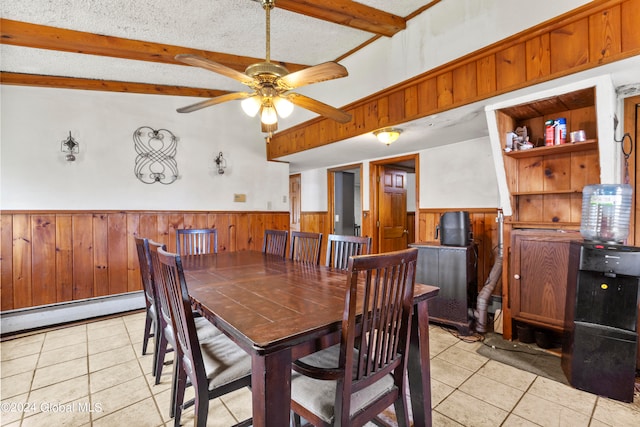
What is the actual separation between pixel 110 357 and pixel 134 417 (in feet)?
3.13

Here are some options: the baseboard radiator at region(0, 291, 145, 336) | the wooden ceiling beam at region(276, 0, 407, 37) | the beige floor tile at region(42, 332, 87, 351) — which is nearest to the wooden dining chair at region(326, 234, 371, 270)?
the wooden ceiling beam at region(276, 0, 407, 37)

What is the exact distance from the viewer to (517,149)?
102 inches

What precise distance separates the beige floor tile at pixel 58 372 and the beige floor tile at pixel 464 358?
9.15 ft

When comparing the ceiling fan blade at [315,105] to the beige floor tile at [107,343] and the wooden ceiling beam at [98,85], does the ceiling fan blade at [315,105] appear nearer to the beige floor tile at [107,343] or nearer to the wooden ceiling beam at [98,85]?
the wooden ceiling beam at [98,85]

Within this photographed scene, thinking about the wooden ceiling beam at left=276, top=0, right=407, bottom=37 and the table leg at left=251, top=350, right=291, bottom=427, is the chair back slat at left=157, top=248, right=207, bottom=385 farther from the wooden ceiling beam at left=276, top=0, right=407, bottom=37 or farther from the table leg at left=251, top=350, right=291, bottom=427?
the wooden ceiling beam at left=276, top=0, right=407, bottom=37

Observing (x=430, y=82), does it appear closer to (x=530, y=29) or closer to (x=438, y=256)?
(x=530, y=29)

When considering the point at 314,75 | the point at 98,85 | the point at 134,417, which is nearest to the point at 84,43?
the point at 98,85

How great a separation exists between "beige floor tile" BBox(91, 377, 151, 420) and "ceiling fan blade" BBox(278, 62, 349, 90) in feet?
7.24

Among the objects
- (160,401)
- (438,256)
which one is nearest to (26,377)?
(160,401)

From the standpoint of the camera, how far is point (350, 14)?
237 cm

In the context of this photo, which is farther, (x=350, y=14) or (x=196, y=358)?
(x=350, y=14)

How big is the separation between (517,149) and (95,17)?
350cm

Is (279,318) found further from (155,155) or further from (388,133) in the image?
(155,155)

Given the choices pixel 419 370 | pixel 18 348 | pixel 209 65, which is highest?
pixel 209 65
